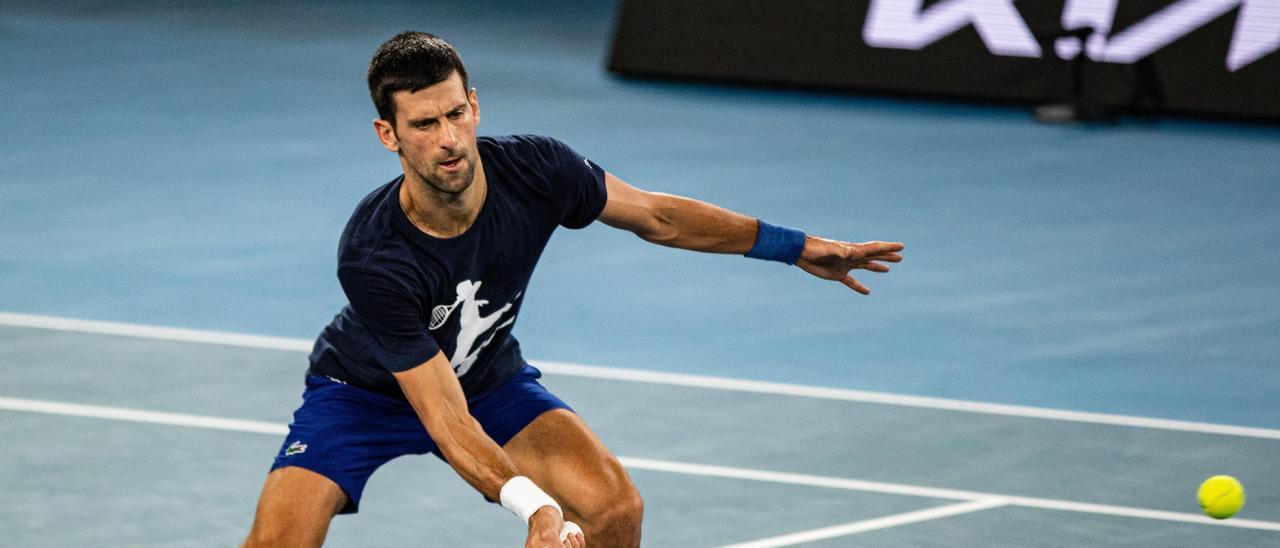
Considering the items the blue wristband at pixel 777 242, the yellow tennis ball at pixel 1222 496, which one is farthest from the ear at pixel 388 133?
the yellow tennis ball at pixel 1222 496

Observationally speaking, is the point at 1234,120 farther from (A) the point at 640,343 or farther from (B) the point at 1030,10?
(A) the point at 640,343

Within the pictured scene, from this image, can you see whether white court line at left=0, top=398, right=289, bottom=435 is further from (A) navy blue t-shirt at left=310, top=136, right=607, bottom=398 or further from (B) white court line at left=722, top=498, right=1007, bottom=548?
(B) white court line at left=722, top=498, right=1007, bottom=548

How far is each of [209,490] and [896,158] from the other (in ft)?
24.0

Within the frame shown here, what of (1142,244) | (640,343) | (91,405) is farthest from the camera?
(1142,244)

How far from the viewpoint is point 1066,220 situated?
1234 centimetres

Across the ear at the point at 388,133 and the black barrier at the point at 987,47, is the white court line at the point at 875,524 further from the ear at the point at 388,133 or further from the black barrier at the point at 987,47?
the black barrier at the point at 987,47

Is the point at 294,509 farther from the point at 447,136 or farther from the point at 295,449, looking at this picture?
the point at 447,136

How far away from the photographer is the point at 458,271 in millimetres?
5902

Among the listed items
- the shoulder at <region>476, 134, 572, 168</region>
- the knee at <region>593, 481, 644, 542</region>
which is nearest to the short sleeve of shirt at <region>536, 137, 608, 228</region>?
the shoulder at <region>476, 134, 572, 168</region>

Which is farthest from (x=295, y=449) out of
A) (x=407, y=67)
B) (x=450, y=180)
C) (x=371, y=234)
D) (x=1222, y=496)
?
(x=1222, y=496)

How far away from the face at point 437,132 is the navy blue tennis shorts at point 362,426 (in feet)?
3.15

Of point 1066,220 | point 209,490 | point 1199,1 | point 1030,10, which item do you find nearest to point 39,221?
point 209,490

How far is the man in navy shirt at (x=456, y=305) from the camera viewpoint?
5.55 m

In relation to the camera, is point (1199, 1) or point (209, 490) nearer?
point (209, 490)
